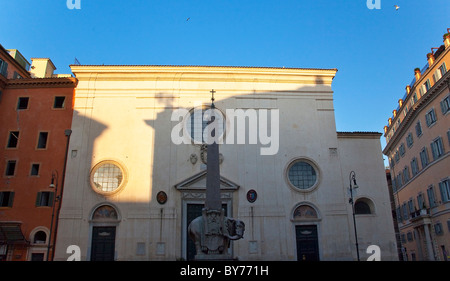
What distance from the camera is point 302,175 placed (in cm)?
2270

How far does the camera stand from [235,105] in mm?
23844

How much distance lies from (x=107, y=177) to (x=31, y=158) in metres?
4.95

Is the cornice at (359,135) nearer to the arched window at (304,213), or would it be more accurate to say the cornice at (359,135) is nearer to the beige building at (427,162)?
the arched window at (304,213)

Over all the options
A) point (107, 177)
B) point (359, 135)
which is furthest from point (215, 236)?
point (359, 135)

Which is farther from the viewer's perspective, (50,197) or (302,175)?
(302,175)

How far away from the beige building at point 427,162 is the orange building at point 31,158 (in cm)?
2673

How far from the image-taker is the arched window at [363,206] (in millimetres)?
22438

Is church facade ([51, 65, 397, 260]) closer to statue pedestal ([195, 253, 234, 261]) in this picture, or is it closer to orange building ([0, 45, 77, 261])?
orange building ([0, 45, 77, 261])

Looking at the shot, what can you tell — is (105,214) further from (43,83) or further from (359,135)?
(359,135)

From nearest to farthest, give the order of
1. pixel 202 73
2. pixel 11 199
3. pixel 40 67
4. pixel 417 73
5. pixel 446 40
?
pixel 11 199 < pixel 202 73 < pixel 446 40 < pixel 40 67 < pixel 417 73

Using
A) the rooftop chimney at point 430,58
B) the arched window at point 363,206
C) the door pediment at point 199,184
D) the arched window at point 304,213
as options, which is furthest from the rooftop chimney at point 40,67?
the rooftop chimney at point 430,58
